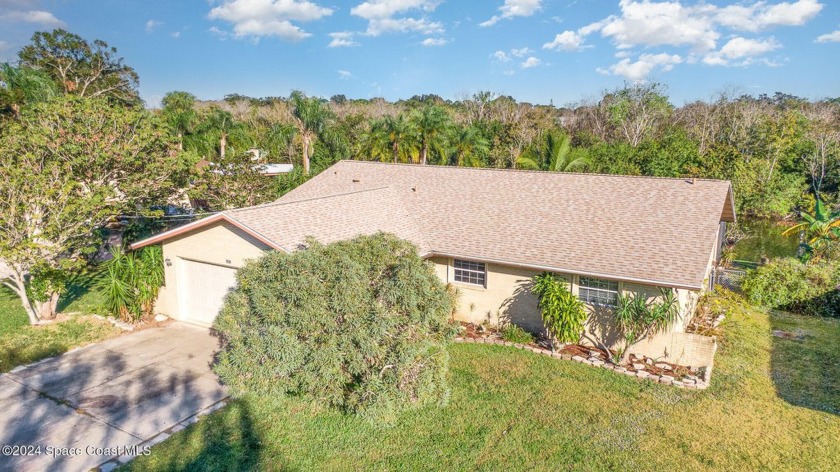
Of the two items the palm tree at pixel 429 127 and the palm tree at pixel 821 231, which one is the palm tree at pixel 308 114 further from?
the palm tree at pixel 821 231

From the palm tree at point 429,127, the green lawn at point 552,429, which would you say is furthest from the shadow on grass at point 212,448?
the palm tree at point 429,127

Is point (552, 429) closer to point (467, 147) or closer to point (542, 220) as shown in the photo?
point (542, 220)

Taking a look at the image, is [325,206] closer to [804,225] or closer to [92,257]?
[92,257]

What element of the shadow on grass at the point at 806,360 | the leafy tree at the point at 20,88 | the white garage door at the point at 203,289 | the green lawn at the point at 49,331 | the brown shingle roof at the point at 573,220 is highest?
the leafy tree at the point at 20,88

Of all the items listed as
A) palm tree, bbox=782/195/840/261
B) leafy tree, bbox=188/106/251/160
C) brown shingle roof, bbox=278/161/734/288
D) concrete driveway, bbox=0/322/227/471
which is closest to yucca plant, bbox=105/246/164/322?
concrete driveway, bbox=0/322/227/471

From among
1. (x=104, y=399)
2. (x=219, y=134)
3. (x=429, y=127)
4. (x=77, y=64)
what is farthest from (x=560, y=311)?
(x=77, y=64)

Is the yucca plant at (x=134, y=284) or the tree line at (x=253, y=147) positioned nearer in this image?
the tree line at (x=253, y=147)

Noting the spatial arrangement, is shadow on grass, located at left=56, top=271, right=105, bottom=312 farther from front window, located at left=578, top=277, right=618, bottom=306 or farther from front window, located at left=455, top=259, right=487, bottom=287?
front window, located at left=578, top=277, right=618, bottom=306
